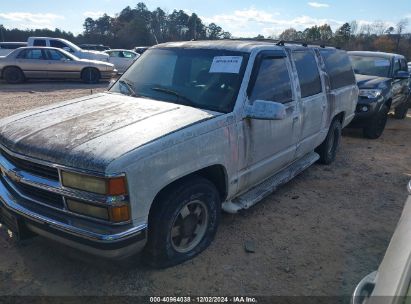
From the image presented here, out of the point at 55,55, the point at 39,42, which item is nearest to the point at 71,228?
the point at 55,55

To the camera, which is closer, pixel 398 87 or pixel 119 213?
pixel 119 213

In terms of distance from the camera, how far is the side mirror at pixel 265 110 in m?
3.20

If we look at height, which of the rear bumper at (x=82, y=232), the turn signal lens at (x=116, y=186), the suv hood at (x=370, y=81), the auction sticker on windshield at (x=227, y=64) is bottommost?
the rear bumper at (x=82, y=232)

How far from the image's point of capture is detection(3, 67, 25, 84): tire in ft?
48.3

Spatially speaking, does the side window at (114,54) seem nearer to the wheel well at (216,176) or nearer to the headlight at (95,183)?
the wheel well at (216,176)

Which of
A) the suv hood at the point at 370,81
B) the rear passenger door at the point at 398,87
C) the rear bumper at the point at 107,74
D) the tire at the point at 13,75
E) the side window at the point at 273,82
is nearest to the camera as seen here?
the side window at the point at 273,82

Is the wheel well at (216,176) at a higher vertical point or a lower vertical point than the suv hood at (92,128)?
lower

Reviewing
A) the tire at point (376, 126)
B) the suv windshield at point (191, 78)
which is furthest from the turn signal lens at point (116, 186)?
the tire at point (376, 126)

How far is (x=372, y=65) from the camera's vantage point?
910 centimetres

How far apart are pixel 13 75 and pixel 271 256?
14932 mm

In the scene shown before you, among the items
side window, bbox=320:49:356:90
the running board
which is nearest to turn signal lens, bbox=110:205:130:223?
the running board

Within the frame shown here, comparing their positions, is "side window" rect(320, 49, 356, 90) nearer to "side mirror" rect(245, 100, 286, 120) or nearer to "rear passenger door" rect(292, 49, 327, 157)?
"rear passenger door" rect(292, 49, 327, 157)

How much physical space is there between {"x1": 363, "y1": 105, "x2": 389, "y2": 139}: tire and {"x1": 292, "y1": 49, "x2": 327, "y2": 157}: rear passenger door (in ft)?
10.6

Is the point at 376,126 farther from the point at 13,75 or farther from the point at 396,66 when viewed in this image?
the point at 13,75
